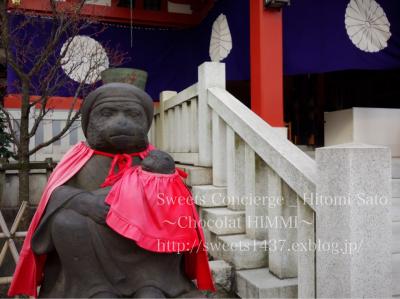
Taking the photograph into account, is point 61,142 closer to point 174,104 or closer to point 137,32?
point 174,104

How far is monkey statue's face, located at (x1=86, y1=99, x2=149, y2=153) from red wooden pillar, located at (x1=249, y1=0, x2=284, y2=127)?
3.51 m

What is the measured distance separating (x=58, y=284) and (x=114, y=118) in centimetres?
111

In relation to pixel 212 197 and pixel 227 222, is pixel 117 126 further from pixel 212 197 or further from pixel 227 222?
pixel 212 197

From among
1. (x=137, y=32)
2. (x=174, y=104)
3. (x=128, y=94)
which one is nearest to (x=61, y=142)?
(x=174, y=104)

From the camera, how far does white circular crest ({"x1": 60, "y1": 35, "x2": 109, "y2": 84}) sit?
4945mm

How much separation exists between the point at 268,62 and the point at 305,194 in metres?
3.66

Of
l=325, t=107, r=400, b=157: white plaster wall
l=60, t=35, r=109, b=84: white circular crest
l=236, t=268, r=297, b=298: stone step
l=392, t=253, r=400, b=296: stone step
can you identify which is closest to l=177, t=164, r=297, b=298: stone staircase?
l=236, t=268, r=297, b=298: stone step

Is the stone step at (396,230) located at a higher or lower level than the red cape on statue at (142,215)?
lower

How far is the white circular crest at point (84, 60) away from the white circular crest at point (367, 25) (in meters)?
4.18

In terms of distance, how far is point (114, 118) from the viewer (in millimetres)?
2322

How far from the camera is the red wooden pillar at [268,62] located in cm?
559

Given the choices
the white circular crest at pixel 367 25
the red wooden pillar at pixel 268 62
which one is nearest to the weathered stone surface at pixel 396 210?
the red wooden pillar at pixel 268 62

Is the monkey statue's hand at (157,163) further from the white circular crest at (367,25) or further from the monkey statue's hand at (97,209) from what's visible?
the white circular crest at (367,25)

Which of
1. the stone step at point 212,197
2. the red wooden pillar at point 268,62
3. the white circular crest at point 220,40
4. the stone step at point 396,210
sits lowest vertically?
the stone step at point 396,210
